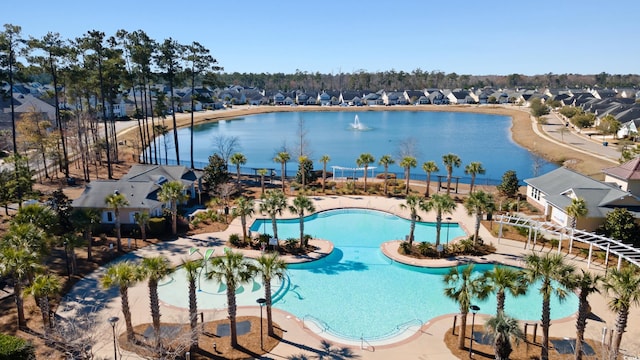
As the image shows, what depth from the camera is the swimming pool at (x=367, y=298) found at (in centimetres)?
2175

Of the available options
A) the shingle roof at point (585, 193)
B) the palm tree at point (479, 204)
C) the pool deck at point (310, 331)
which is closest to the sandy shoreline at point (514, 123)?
the shingle roof at point (585, 193)

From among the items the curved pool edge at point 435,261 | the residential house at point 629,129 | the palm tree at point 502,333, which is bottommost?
the curved pool edge at point 435,261

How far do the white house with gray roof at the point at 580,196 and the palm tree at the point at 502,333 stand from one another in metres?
18.6

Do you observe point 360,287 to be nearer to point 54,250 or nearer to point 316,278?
point 316,278

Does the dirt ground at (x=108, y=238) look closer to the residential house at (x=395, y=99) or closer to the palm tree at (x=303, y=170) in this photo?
the palm tree at (x=303, y=170)

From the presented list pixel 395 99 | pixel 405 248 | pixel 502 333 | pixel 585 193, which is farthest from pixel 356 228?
pixel 395 99

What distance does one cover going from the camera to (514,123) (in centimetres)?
10550

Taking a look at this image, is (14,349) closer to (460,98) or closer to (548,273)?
(548,273)

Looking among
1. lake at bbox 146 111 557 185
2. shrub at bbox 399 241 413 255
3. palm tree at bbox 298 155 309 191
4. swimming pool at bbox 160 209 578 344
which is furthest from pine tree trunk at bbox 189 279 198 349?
lake at bbox 146 111 557 185

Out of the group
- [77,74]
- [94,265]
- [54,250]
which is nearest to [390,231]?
[94,265]

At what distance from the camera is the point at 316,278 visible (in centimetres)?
2708

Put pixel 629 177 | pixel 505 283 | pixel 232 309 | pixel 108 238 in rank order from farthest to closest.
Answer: pixel 629 177 → pixel 108 238 → pixel 232 309 → pixel 505 283

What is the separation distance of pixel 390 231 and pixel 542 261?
59.5 ft

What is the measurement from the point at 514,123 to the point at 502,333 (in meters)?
99.2
